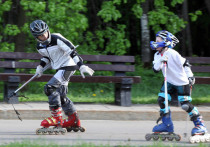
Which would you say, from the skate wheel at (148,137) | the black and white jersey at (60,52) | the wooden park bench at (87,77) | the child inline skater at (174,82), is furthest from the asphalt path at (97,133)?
the black and white jersey at (60,52)

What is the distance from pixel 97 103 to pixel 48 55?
2562 millimetres

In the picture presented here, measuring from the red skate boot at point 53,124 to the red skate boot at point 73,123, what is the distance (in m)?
0.23

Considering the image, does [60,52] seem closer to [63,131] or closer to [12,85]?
[63,131]

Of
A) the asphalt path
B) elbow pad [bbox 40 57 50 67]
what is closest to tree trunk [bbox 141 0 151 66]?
the asphalt path

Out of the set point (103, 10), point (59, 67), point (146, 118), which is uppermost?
point (103, 10)

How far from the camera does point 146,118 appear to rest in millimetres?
8578

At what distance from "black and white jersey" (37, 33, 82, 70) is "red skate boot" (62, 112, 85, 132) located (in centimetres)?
78

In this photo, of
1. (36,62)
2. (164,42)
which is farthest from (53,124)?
(36,62)

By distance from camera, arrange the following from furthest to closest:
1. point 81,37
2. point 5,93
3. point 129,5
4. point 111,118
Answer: point 129,5 < point 81,37 < point 5,93 < point 111,118

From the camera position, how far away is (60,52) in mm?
7020

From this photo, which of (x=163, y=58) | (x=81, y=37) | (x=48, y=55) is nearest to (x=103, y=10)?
(x=81, y=37)

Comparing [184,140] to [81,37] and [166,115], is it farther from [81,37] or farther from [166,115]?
[81,37]

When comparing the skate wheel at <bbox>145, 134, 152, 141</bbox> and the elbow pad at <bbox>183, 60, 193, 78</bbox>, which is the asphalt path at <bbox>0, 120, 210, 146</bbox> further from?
the elbow pad at <bbox>183, 60, 193, 78</bbox>

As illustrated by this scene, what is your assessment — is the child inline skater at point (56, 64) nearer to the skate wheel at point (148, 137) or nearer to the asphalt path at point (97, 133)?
the asphalt path at point (97, 133)
